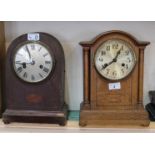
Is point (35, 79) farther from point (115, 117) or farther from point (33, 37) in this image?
point (115, 117)

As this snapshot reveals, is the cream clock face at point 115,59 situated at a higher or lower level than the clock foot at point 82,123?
higher

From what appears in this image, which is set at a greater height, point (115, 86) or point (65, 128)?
point (115, 86)

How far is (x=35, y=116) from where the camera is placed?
1.02 metres

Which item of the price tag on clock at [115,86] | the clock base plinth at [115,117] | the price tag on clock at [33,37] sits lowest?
the clock base plinth at [115,117]

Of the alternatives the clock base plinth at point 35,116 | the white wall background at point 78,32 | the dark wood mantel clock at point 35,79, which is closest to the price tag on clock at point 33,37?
the dark wood mantel clock at point 35,79

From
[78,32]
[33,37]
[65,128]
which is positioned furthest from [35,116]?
[78,32]

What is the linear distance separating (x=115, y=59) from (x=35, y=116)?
38 centimetres

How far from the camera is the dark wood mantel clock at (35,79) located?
3.26 ft

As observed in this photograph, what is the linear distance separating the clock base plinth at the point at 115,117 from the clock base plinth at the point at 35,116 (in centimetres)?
8

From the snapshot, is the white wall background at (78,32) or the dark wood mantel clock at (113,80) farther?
the white wall background at (78,32)

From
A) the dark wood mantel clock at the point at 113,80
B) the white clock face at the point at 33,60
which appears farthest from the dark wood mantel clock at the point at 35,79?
the dark wood mantel clock at the point at 113,80

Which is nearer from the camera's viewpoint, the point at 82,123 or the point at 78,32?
the point at 82,123

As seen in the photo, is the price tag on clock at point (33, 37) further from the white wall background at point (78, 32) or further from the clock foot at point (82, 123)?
the clock foot at point (82, 123)
